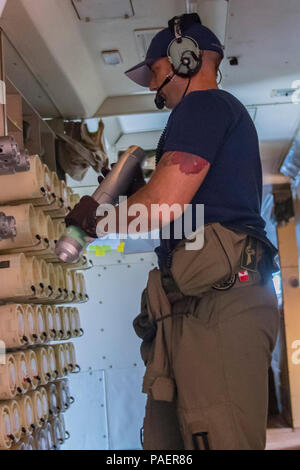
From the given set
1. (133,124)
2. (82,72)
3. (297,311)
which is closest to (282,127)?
Result: (133,124)

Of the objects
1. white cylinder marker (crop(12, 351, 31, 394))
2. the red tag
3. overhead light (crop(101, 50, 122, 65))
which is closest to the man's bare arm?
the red tag

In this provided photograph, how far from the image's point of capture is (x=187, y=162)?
1.72m

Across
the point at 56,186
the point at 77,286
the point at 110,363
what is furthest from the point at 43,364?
the point at 110,363

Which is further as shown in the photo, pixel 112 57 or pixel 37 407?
pixel 112 57

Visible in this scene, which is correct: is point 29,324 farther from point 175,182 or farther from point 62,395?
point 175,182

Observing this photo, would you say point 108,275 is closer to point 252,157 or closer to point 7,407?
point 7,407

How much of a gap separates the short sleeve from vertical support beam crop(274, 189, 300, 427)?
513 cm

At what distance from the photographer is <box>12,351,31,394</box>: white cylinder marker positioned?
281cm

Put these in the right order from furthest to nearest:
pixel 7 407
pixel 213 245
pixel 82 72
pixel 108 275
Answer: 1. pixel 108 275
2. pixel 82 72
3. pixel 7 407
4. pixel 213 245

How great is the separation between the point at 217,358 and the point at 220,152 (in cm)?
74

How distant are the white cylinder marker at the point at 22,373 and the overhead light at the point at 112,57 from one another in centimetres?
206

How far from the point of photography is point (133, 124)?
16.9 ft

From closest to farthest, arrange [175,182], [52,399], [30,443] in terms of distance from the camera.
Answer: [175,182]
[30,443]
[52,399]
